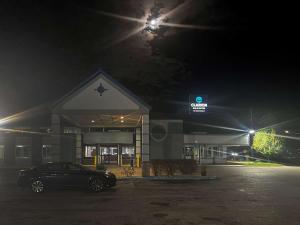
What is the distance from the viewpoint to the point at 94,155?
43.0m

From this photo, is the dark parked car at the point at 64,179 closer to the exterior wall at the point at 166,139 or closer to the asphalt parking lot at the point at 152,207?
the asphalt parking lot at the point at 152,207

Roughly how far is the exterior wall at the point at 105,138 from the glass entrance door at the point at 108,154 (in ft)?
4.96

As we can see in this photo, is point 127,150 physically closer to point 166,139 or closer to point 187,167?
point 166,139

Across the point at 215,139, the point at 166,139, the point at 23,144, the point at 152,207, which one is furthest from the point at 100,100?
the point at 215,139

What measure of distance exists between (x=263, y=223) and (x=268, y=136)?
4368 cm

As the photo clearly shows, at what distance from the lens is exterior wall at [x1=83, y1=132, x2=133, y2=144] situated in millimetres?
42500

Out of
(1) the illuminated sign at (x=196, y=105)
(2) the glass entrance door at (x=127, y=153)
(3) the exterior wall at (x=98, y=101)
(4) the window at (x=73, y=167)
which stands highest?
(1) the illuminated sign at (x=196, y=105)

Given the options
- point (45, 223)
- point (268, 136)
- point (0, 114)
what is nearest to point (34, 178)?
point (45, 223)

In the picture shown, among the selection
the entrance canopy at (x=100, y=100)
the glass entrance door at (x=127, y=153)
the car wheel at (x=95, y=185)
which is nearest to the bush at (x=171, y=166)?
the entrance canopy at (x=100, y=100)

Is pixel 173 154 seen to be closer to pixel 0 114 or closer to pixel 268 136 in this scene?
pixel 268 136

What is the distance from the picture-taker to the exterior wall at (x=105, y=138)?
42500 mm

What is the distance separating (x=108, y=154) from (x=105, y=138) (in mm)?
2193

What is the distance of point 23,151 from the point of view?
4312cm

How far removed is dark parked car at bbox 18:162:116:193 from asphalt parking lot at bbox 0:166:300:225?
0.38 m
